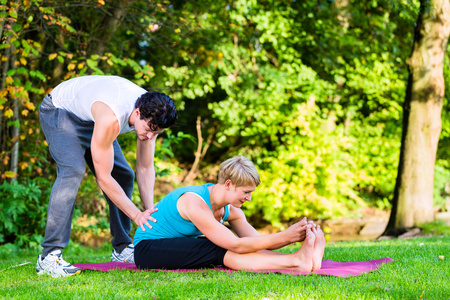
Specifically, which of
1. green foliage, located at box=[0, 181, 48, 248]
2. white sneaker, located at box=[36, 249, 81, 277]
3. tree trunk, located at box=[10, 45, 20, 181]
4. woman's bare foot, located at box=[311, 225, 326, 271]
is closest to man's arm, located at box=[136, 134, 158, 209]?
white sneaker, located at box=[36, 249, 81, 277]

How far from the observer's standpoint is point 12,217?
654 cm

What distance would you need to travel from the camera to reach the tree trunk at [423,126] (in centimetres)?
765

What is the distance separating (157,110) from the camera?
318cm

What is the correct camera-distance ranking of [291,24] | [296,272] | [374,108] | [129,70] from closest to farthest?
[296,272]
[129,70]
[291,24]
[374,108]

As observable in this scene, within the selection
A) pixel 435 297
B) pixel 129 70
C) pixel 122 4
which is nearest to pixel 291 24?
pixel 129 70

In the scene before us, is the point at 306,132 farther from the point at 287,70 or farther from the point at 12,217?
the point at 12,217

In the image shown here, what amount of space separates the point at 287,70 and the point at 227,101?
161 centimetres

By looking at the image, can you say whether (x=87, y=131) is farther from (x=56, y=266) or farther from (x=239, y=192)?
(x=239, y=192)

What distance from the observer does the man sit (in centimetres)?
327

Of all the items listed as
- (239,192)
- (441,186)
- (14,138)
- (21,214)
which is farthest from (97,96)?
(441,186)

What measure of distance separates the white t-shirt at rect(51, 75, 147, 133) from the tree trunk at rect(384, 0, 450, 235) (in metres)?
5.45

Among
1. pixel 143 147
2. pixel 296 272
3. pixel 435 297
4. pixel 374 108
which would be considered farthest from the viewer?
pixel 374 108

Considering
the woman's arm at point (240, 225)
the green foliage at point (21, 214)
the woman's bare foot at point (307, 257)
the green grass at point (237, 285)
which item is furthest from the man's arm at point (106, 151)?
the green foliage at point (21, 214)

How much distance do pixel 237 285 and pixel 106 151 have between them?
1.26 m
